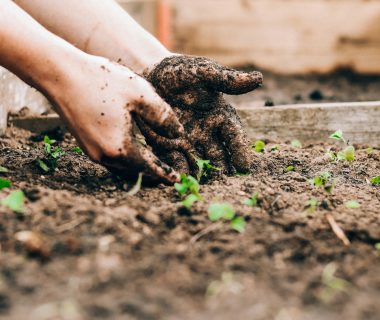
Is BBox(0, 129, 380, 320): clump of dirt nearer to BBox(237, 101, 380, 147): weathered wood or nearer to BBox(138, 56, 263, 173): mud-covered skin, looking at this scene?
BBox(138, 56, 263, 173): mud-covered skin

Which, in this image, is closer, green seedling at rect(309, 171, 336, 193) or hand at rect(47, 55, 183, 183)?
hand at rect(47, 55, 183, 183)

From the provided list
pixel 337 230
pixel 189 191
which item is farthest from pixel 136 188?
pixel 337 230

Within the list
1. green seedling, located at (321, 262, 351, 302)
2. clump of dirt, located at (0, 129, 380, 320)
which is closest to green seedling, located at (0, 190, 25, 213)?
clump of dirt, located at (0, 129, 380, 320)

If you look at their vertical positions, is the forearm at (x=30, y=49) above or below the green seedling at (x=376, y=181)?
above

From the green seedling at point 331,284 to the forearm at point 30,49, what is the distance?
38.6 inches

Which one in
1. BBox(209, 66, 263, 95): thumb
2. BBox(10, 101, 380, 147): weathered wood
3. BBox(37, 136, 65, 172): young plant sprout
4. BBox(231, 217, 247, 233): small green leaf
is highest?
BBox(209, 66, 263, 95): thumb

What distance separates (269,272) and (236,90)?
82cm

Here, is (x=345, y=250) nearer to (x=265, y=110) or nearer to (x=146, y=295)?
(x=146, y=295)

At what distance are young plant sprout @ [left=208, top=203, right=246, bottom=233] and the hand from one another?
14.9 inches

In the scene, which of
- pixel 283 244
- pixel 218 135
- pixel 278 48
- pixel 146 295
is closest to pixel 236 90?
pixel 218 135

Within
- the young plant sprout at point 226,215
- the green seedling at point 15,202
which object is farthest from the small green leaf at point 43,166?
the young plant sprout at point 226,215

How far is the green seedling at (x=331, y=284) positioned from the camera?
1.08 meters

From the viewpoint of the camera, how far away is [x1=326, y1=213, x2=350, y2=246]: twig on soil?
4.30 ft

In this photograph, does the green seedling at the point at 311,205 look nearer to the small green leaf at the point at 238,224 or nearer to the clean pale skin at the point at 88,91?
the small green leaf at the point at 238,224
